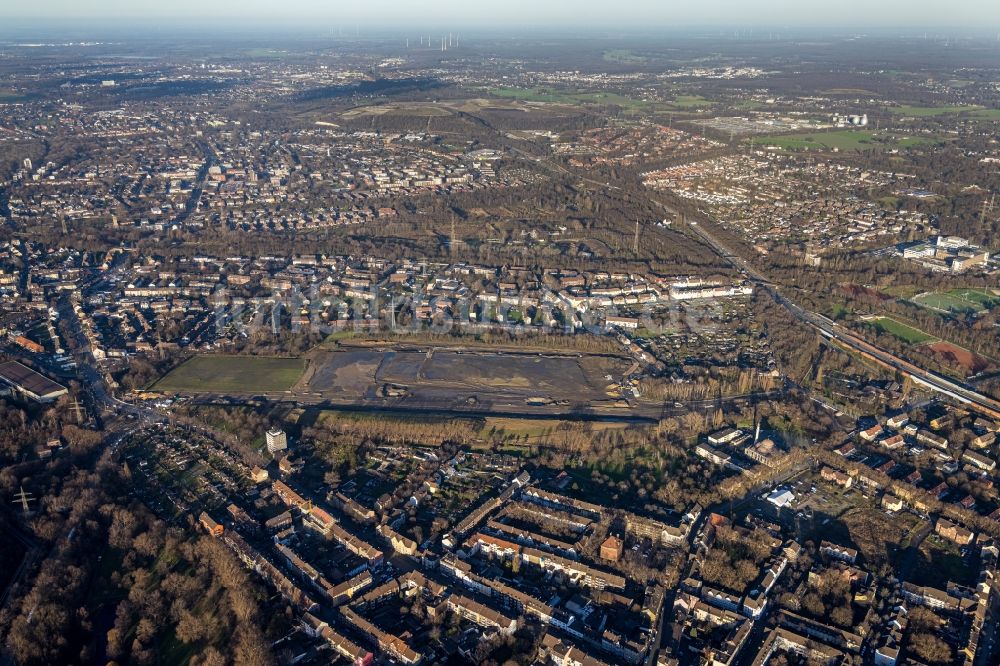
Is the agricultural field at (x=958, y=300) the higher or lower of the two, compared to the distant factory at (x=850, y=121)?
lower

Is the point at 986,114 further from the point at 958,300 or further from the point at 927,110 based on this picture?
the point at 958,300

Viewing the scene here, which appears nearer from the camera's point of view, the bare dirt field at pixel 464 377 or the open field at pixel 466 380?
the open field at pixel 466 380

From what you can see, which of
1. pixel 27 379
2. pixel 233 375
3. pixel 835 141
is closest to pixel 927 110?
pixel 835 141

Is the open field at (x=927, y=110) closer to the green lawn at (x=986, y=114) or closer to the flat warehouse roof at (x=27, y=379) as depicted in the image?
the green lawn at (x=986, y=114)

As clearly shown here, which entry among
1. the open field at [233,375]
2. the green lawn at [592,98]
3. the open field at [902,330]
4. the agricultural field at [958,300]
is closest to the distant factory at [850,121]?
the green lawn at [592,98]

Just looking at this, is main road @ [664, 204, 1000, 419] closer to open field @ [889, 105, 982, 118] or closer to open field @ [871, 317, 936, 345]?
open field @ [871, 317, 936, 345]

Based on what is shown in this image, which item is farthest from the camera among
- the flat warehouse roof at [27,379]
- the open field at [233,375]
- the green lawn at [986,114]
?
the green lawn at [986,114]

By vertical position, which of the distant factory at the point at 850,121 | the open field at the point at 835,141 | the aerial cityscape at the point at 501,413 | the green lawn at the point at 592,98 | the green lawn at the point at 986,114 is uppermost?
the green lawn at the point at 592,98
